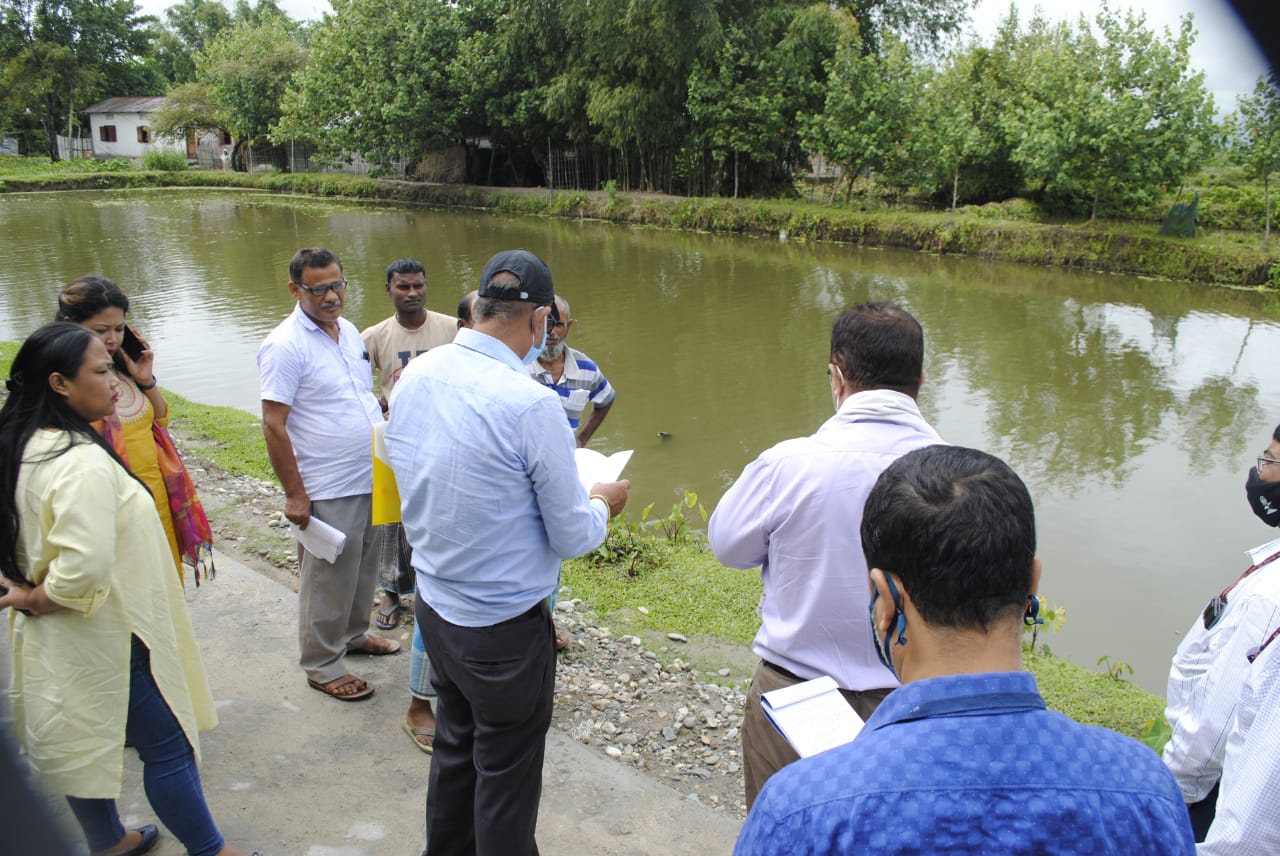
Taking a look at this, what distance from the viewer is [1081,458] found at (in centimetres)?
731

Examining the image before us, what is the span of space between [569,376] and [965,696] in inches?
119

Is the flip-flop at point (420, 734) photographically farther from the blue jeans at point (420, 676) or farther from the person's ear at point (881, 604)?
the person's ear at point (881, 604)

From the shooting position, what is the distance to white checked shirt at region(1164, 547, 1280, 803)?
1632 mm

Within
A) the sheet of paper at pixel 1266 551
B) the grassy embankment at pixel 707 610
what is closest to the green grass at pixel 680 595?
the grassy embankment at pixel 707 610

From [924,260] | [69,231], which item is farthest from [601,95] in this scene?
[69,231]

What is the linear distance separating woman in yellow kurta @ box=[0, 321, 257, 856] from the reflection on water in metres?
3.95

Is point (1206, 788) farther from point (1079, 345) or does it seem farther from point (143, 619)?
point (1079, 345)

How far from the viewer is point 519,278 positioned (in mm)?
2164

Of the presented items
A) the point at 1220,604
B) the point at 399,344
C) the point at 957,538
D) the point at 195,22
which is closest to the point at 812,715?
the point at 957,538

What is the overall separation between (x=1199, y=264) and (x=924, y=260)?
14.8 ft

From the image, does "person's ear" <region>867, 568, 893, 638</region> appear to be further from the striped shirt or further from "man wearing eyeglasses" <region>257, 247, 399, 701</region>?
the striped shirt

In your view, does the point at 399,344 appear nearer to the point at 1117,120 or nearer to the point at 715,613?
the point at 715,613

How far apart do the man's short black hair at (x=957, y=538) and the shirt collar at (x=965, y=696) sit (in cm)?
8

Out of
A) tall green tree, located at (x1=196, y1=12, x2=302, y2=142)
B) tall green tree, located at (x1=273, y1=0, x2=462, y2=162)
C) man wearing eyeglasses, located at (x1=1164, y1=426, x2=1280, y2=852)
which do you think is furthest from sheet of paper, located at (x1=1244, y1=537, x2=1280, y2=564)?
tall green tree, located at (x1=196, y1=12, x2=302, y2=142)
